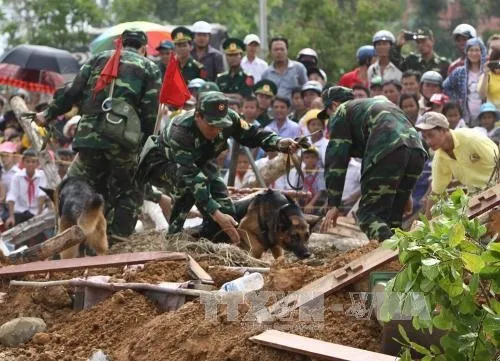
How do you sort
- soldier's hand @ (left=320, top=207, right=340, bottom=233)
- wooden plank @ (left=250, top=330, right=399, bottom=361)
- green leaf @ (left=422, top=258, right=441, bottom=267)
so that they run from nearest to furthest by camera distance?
green leaf @ (left=422, top=258, right=441, bottom=267) → wooden plank @ (left=250, top=330, right=399, bottom=361) → soldier's hand @ (left=320, top=207, right=340, bottom=233)

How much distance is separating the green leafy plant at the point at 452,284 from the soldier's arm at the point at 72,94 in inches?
296

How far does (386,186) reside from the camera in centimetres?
1094

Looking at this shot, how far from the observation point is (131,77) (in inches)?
471

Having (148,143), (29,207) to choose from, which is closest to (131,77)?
(148,143)

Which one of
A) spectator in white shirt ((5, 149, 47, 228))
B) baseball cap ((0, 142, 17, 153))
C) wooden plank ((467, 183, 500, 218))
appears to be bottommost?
spectator in white shirt ((5, 149, 47, 228))

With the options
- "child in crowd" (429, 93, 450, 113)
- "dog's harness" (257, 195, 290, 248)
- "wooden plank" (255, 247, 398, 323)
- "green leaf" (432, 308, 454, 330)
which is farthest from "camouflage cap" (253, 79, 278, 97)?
"green leaf" (432, 308, 454, 330)

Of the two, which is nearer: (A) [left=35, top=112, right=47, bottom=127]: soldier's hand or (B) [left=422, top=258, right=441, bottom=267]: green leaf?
(B) [left=422, top=258, right=441, bottom=267]: green leaf

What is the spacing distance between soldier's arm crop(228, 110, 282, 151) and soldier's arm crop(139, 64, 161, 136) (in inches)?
45.1

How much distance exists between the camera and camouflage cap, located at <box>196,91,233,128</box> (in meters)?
10.6

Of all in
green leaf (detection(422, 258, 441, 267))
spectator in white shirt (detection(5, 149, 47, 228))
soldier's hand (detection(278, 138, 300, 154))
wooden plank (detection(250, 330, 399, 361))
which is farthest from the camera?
spectator in white shirt (detection(5, 149, 47, 228))

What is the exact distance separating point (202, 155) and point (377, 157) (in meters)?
1.43

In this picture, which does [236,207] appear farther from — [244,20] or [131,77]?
[244,20]

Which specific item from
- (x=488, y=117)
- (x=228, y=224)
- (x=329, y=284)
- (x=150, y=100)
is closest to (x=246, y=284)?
(x=329, y=284)

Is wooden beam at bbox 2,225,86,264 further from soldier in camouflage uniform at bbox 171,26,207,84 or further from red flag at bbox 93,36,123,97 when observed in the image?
soldier in camouflage uniform at bbox 171,26,207,84
